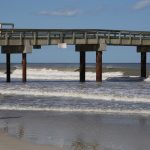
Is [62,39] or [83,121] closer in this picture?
[83,121]

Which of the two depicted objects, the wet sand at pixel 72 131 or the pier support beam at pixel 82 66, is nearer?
the wet sand at pixel 72 131

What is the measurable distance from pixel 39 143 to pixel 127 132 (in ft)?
8.79

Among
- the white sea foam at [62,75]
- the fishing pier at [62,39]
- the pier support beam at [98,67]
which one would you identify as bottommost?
the white sea foam at [62,75]

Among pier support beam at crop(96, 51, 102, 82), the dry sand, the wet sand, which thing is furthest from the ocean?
pier support beam at crop(96, 51, 102, 82)

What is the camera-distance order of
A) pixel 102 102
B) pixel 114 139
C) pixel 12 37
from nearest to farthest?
pixel 114 139 → pixel 102 102 → pixel 12 37

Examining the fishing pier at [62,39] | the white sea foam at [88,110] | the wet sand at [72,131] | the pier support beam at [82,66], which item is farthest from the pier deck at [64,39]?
the wet sand at [72,131]

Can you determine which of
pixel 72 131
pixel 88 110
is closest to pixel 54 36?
pixel 88 110

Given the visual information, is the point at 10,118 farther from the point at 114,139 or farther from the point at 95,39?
the point at 95,39

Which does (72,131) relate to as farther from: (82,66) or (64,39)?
(82,66)

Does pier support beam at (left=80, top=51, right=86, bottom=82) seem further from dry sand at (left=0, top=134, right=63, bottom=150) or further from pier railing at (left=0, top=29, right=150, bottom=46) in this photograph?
dry sand at (left=0, top=134, right=63, bottom=150)

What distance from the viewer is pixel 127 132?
503 inches

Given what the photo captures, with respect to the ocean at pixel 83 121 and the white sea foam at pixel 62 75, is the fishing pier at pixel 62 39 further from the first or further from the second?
the ocean at pixel 83 121

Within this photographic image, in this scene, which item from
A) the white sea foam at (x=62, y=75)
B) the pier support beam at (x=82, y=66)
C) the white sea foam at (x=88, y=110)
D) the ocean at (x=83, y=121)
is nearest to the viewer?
the ocean at (x=83, y=121)

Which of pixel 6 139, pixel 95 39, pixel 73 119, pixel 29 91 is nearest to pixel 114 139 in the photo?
pixel 6 139
